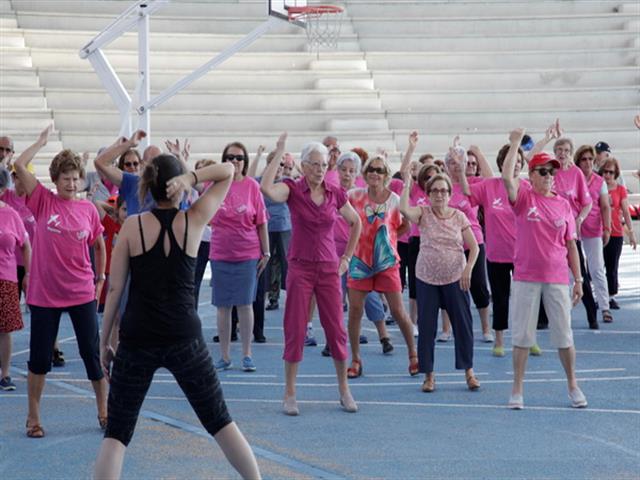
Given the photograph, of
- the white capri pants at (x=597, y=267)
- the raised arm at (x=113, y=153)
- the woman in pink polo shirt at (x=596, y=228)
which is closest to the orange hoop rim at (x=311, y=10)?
the woman in pink polo shirt at (x=596, y=228)

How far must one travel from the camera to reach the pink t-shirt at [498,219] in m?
11.0

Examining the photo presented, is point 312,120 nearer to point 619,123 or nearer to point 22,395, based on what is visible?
point 619,123

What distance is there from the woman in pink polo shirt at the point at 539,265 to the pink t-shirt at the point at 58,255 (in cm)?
300

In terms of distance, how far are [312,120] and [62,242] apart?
17475 mm

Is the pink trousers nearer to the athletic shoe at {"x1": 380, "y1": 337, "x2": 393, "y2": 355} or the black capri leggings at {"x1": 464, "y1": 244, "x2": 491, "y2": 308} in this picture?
the athletic shoe at {"x1": 380, "y1": 337, "x2": 393, "y2": 355}

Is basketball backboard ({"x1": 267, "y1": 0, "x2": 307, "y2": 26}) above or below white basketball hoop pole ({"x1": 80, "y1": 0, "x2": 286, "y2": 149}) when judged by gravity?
above

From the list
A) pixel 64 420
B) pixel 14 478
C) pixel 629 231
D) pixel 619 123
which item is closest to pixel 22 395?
pixel 64 420

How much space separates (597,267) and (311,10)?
12.1 meters

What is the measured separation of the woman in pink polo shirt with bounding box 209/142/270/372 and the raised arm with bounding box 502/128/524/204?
2444mm

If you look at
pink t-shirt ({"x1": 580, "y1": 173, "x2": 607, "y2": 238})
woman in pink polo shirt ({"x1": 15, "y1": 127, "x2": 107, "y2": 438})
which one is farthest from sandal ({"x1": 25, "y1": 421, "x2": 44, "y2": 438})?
pink t-shirt ({"x1": 580, "y1": 173, "x2": 607, "y2": 238})

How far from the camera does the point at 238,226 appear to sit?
1008cm

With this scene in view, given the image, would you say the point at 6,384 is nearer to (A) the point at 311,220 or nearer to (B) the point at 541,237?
(A) the point at 311,220

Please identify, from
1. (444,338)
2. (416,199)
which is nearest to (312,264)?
(444,338)

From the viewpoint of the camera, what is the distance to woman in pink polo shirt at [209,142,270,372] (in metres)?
9.96
